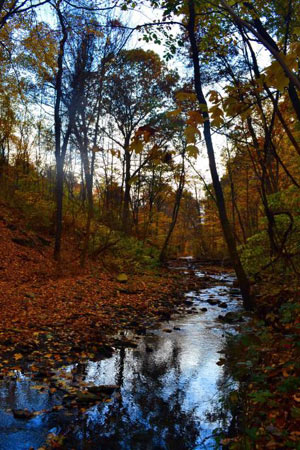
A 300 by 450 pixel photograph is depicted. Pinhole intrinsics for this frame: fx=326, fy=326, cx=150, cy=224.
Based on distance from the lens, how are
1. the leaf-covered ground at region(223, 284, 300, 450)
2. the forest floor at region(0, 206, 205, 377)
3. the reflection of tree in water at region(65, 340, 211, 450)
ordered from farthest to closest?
the forest floor at region(0, 206, 205, 377) < the reflection of tree in water at region(65, 340, 211, 450) < the leaf-covered ground at region(223, 284, 300, 450)

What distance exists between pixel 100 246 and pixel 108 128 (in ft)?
34.5

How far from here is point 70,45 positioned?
1386 centimetres

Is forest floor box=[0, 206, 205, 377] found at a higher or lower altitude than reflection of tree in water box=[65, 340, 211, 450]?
higher

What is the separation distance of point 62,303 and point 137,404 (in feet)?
17.8

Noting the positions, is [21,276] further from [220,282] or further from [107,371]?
[220,282]

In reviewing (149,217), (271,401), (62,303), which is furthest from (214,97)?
(149,217)

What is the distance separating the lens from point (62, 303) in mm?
9273

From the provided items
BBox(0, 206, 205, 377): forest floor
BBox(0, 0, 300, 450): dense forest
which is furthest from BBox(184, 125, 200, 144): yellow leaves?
BBox(0, 206, 205, 377): forest floor

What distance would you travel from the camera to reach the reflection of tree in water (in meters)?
3.51

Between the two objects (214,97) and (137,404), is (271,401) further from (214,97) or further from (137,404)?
(214,97)

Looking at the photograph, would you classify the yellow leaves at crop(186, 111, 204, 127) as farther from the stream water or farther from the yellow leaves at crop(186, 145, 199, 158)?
the stream water

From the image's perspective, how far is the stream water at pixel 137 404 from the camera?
353 cm

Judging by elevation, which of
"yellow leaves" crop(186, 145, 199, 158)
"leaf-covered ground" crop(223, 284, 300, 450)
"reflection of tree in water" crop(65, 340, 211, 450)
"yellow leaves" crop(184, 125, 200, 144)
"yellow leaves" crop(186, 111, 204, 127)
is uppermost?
"yellow leaves" crop(186, 111, 204, 127)

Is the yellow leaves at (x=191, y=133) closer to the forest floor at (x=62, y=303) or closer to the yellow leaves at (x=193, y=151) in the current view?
the yellow leaves at (x=193, y=151)
